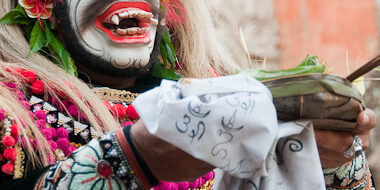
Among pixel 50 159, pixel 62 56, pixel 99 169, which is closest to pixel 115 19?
pixel 62 56

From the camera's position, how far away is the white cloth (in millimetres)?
1216

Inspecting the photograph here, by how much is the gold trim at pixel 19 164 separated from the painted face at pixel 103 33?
0.43m

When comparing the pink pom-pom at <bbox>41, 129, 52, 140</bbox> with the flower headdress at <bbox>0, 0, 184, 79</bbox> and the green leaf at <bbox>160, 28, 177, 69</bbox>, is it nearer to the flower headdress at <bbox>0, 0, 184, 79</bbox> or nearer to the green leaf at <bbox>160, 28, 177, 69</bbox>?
the flower headdress at <bbox>0, 0, 184, 79</bbox>

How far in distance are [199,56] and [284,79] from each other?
87 centimetres

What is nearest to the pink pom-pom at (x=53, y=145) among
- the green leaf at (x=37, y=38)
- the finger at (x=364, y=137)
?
the green leaf at (x=37, y=38)

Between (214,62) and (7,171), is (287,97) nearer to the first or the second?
(7,171)

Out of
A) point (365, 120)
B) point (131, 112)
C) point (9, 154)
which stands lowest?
point (131, 112)

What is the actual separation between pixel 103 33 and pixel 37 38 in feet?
0.58

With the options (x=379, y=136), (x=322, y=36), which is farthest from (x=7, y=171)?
(x=322, y=36)

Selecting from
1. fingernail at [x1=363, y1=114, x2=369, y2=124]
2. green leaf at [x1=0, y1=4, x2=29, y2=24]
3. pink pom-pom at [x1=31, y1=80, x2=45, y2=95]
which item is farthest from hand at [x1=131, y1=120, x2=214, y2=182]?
green leaf at [x1=0, y1=4, x2=29, y2=24]

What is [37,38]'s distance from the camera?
1.89m

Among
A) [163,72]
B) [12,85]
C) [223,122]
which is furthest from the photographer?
[163,72]

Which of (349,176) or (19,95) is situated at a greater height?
(19,95)

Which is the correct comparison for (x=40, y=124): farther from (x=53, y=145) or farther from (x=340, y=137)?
(x=340, y=137)
